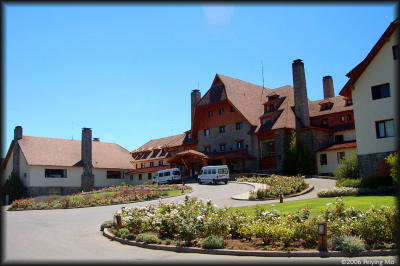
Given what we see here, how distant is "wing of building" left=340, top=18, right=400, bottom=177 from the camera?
87.1 feet

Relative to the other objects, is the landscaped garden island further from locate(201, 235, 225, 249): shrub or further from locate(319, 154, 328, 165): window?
locate(319, 154, 328, 165): window

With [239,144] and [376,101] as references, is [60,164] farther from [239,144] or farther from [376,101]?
[376,101]

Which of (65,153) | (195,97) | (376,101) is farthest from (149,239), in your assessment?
(195,97)

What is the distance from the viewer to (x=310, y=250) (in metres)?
10.5

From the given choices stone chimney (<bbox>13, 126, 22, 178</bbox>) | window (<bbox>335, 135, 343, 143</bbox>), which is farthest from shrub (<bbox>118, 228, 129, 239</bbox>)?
stone chimney (<bbox>13, 126, 22, 178</bbox>)

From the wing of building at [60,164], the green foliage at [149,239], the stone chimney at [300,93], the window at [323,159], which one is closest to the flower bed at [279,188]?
the green foliage at [149,239]

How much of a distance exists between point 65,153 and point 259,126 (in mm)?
27594

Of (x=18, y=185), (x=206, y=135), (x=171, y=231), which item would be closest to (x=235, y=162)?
(x=206, y=135)

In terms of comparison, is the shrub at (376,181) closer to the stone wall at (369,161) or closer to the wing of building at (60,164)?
the stone wall at (369,161)

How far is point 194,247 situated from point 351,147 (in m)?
31.7

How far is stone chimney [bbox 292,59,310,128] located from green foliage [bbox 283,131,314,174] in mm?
2809

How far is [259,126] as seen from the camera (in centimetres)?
4612

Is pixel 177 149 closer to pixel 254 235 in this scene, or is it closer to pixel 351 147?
pixel 351 147

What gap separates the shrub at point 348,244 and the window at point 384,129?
61.5ft
